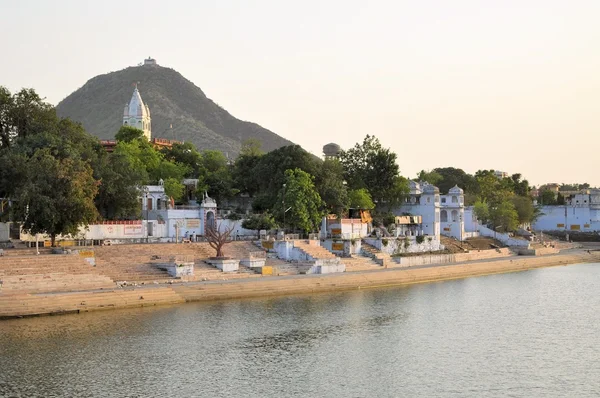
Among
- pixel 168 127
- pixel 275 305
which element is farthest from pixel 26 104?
pixel 168 127

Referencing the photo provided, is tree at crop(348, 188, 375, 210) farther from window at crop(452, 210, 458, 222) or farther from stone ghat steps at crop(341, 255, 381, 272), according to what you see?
window at crop(452, 210, 458, 222)

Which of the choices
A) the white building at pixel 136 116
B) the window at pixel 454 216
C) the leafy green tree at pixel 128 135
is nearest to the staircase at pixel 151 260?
the leafy green tree at pixel 128 135

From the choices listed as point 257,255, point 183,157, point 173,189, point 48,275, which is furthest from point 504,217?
point 48,275

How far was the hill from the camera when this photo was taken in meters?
167

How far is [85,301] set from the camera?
40.8 meters

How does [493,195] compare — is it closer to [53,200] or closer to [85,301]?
[53,200]

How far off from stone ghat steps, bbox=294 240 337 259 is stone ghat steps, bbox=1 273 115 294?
58.2 feet

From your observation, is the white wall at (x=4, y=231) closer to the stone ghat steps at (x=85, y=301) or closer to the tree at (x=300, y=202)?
the stone ghat steps at (x=85, y=301)

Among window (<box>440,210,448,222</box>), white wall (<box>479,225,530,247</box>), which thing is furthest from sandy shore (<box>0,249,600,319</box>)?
white wall (<box>479,225,530,247</box>)

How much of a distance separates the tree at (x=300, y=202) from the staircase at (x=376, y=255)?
4127 mm

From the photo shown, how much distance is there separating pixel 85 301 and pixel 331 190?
32.4 meters

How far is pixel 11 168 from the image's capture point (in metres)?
53.0

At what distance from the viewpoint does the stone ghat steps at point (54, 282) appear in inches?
1613

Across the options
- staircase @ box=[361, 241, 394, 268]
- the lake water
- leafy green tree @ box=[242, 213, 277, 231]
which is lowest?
the lake water
